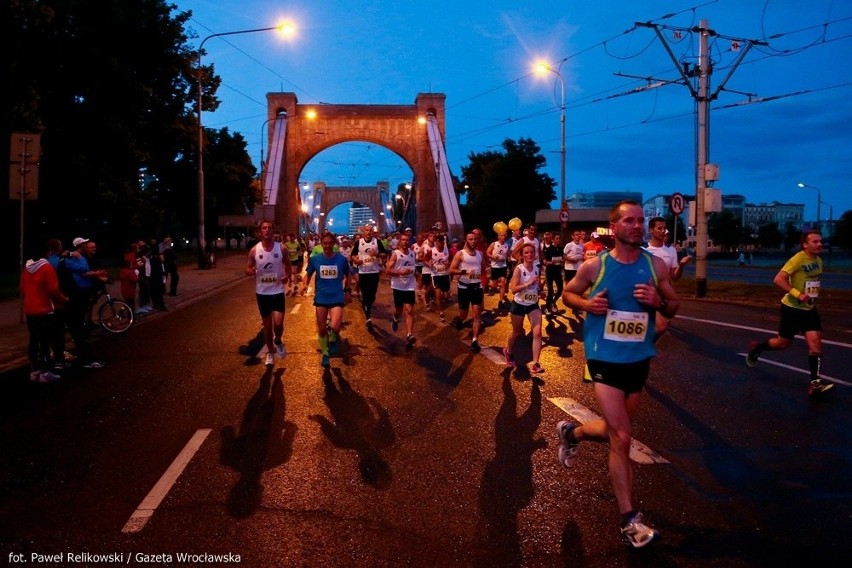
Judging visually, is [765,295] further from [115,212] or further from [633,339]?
[115,212]

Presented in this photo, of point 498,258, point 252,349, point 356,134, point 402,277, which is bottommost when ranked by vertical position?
point 252,349

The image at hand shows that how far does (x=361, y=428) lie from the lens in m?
6.99

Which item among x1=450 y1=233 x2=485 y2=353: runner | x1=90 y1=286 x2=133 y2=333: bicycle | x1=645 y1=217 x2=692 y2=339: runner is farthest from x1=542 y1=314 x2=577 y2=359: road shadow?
x1=90 y1=286 x2=133 y2=333: bicycle

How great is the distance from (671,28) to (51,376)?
62.8ft

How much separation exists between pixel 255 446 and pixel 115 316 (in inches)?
380

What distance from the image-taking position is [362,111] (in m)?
79.1

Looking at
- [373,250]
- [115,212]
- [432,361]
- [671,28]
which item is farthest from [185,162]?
[432,361]

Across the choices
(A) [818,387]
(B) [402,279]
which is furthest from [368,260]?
(A) [818,387]

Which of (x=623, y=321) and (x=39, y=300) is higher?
(x=623, y=321)

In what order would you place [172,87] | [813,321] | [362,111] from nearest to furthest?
[813,321] < [172,87] < [362,111]

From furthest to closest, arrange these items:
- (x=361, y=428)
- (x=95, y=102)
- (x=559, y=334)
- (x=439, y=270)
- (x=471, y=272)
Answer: (x=95, y=102) → (x=439, y=270) → (x=559, y=334) → (x=471, y=272) → (x=361, y=428)

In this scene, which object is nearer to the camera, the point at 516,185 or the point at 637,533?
the point at 637,533

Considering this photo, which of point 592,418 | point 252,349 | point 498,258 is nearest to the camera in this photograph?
point 592,418

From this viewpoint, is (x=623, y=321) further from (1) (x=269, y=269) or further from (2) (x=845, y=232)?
(2) (x=845, y=232)
